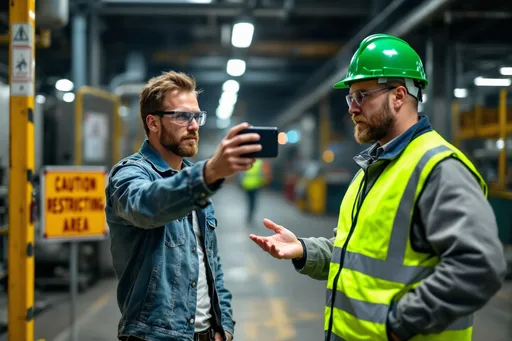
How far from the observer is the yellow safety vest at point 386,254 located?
173 centimetres

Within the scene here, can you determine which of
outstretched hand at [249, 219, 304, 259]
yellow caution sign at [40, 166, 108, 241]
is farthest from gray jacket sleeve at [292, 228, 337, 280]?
yellow caution sign at [40, 166, 108, 241]

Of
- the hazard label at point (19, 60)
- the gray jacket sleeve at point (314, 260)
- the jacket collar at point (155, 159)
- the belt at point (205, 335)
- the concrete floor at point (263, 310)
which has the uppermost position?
the hazard label at point (19, 60)

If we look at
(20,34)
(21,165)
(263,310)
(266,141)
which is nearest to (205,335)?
(266,141)

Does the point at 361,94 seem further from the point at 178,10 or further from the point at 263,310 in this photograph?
the point at 178,10

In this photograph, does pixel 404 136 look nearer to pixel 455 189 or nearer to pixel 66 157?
pixel 455 189

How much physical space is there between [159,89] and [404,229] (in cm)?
113

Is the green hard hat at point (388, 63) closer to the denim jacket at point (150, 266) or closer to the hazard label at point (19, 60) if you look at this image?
the denim jacket at point (150, 266)

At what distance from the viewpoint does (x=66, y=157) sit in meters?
6.51

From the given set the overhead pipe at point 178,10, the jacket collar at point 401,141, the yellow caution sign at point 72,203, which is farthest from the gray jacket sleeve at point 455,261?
the overhead pipe at point 178,10

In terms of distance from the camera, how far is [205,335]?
218cm

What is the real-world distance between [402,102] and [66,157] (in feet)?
17.9

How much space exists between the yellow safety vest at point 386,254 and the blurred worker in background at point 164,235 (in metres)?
0.58

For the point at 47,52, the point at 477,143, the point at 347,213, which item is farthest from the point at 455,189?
the point at 47,52

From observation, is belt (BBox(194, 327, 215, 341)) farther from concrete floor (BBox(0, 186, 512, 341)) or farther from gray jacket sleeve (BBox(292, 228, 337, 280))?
concrete floor (BBox(0, 186, 512, 341))
